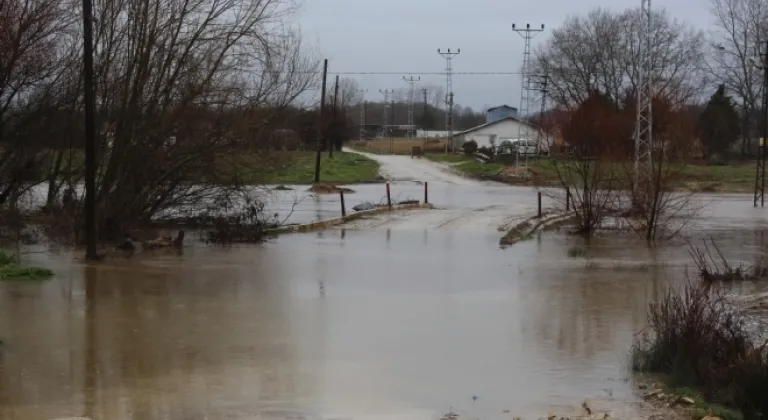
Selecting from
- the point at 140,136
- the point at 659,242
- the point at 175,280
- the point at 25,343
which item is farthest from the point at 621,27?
the point at 25,343

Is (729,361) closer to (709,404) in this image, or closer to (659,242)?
(709,404)

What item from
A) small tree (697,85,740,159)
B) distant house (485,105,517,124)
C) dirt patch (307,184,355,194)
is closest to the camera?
dirt patch (307,184,355,194)

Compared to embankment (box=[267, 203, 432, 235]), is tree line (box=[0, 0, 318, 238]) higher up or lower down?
higher up

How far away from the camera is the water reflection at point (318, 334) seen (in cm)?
873

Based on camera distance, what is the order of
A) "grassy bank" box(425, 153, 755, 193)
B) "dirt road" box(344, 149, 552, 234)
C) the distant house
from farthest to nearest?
the distant house, "grassy bank" box(425, 153, 755, 193), "dirt road" box(344, 149, 552, 234)

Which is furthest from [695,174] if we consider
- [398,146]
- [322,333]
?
[398,146]

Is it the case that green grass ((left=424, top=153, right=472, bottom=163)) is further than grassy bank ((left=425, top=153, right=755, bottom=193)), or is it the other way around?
green grass ((left=424, top=153, right=472, bottom=163))

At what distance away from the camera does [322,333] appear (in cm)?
1209

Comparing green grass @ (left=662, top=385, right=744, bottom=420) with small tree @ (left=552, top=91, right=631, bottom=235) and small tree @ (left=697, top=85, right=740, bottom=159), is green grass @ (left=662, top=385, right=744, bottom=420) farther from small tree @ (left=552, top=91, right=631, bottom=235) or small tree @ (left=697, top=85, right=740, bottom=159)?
small tree @ (left=697, top=85, right=740, bottom=159)

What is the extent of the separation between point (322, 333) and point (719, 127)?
6960cm

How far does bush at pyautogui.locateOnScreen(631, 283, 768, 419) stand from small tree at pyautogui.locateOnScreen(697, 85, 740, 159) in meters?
67.6

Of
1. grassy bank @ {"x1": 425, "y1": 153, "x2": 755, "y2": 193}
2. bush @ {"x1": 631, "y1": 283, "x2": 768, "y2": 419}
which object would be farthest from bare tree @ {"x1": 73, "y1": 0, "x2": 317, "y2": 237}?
grassy bank @ {"x1": 425, "y1": 153, "x2": 755, "y2": 193}

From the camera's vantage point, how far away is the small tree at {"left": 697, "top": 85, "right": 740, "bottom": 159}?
75.4m

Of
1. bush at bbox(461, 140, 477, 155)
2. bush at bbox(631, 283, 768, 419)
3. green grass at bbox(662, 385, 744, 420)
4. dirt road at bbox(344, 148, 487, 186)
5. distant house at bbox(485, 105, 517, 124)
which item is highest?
distant house at bbox(485, 105, 517, 124)
